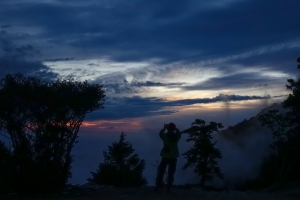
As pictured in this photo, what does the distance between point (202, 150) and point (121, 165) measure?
3.80 metres

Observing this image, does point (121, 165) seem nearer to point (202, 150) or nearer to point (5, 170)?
point (202, 150)

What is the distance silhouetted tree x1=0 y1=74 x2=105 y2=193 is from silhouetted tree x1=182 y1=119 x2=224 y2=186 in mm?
7985

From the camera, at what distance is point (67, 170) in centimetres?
1623

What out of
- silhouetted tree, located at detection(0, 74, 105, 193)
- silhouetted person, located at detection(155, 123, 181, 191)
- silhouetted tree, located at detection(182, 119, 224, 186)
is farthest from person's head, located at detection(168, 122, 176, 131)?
silhouetted tree, located at detection(182, 119, 224, 186)

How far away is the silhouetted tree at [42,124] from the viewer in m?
15.4

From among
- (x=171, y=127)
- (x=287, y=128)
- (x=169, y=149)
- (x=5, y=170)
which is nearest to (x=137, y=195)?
(x=169, y=149)

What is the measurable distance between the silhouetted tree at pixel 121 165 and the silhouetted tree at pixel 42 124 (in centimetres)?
215

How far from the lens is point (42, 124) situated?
15891 mm

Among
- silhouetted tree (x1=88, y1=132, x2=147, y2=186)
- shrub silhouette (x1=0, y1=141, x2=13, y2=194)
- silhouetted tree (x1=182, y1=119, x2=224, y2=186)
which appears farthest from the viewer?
silhouetted tree (x1=182, y1=119, x2=224, y2=186)

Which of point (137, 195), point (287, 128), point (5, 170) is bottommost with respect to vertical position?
point (137, 195)

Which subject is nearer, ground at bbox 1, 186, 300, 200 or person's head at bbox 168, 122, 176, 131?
ground at bbox 1, 186, 300, 200

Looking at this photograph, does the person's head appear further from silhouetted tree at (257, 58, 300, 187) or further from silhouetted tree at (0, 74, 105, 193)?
silhouetted tree at (257, 58, 300, 187)

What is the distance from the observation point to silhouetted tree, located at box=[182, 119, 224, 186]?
23281mm

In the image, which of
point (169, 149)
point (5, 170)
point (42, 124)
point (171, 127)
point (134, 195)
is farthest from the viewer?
point (42, 124)
